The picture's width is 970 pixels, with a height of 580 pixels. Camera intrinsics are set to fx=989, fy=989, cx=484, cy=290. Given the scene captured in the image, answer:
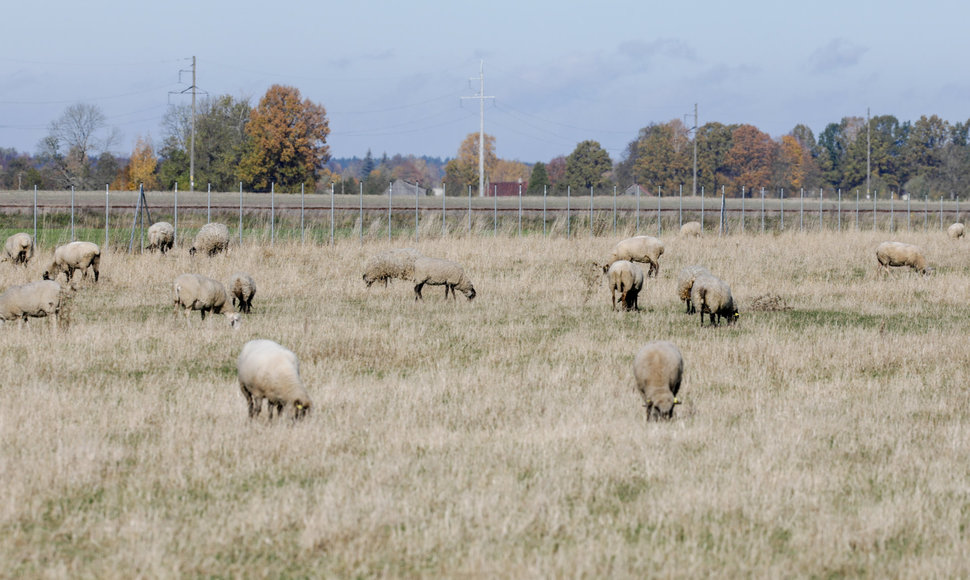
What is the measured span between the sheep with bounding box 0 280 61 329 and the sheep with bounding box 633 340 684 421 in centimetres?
1006

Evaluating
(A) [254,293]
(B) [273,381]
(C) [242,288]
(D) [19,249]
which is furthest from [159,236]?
(B) [273,381]

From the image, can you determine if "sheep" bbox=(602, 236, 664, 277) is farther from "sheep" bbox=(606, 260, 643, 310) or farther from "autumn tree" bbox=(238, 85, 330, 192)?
"autumn tree" bbox=(238, 85, 330, 192)

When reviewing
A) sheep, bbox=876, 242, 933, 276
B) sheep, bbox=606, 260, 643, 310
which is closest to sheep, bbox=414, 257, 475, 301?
sheep, bbox=606, 260, 643, 310

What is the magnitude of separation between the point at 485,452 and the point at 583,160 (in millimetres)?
104768

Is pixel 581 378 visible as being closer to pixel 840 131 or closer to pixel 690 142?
pixel 690 142

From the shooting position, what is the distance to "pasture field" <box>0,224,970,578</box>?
6.34 m

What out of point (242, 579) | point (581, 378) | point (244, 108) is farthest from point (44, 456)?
point (244, 108)

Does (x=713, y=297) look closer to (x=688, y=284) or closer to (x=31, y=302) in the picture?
(x=688, y=284)

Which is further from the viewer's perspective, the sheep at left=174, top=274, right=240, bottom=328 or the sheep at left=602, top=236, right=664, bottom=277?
the sheep at left=602, top=236, right=664, bottom=277

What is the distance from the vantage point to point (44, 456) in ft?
27.0

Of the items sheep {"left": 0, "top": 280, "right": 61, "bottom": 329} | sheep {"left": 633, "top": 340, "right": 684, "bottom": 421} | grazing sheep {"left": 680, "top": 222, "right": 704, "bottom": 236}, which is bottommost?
sheep {"left": 633, "top": 340, "right": 684, "bottom": 421}

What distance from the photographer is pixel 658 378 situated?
1012 cm

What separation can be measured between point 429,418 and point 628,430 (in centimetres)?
203

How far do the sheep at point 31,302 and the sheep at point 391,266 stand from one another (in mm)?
8145
